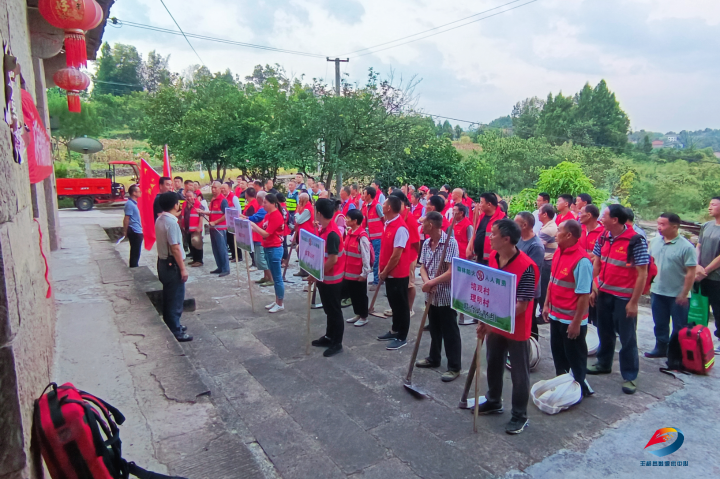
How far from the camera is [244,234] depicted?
7219 mm

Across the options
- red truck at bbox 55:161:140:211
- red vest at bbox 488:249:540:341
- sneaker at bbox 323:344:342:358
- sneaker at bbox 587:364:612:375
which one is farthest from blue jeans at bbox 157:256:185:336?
red truck at bbox 55:161:140:211

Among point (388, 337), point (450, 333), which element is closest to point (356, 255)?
Result: point (388, 337)

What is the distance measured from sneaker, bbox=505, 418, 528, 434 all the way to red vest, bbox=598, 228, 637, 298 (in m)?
1.77

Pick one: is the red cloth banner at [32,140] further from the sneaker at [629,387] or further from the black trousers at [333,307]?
the sneaker at [629,387]

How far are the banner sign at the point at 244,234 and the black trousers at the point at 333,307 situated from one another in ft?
7.01

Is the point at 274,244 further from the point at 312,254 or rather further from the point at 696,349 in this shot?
the point at 696,349

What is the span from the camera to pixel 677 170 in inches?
1116

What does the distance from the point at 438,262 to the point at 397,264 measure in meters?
0.78

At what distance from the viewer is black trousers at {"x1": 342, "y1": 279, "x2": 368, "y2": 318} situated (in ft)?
20.9

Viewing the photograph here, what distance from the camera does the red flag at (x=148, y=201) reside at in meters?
6.53

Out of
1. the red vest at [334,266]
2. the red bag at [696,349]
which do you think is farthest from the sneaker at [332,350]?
the red bag at [696,349]

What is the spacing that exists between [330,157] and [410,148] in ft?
10.6

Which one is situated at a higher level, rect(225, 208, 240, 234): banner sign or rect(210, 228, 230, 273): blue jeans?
rect(225, 208, 240, 234): banner sign

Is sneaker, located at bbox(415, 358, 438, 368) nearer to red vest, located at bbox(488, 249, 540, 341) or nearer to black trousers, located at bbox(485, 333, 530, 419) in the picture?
black trousers, located at bbox(485, 333, 530, 419)
